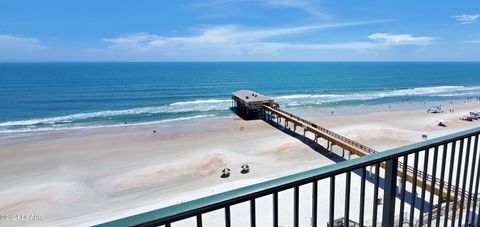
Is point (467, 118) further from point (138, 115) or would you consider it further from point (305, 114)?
point (138, 115)

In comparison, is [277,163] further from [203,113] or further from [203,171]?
[203,113]

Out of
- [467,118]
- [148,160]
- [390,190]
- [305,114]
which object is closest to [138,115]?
[148,160]

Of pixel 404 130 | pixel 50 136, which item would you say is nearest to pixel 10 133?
pixel 50 136

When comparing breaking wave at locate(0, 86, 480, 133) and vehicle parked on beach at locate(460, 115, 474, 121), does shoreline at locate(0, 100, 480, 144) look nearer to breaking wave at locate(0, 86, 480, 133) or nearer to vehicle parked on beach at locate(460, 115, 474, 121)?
breaking wave at locate(0, 86, 480, 133)

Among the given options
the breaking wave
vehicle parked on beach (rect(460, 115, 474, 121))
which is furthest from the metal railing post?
vehicle parked on beach (rect(460, 115, 474, 121))

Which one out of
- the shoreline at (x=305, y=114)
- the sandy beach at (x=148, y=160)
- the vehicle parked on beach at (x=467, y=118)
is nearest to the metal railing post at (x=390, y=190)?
the sandy beach at (x=148, y=160)

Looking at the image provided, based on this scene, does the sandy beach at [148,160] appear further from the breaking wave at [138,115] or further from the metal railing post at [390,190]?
the metal railing post at [390,190]
